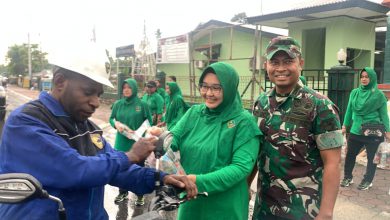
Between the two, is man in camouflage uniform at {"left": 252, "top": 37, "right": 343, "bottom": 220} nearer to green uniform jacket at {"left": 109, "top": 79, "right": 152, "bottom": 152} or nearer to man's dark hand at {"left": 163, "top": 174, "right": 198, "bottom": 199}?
man's dark hand at {"left": 163, "top": 174, "right": 198, "bottom": 199}

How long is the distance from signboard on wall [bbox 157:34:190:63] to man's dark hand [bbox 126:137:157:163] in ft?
39.8

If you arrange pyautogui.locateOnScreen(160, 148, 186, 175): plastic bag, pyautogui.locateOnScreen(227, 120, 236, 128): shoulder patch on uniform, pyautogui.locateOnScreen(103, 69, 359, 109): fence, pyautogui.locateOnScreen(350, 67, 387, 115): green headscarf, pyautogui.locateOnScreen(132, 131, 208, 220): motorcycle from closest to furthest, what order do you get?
pyautogui.locateOnScreen(132, 131, 208, 220): motorcycle
pyautogui.locateOnScreen(160, 148, 186, 175): plastic bag
pyautogui.locateOnScreen(227, 120, 236, 128): shoulder patch on uniform
pyautogui.locateOnScreen(350, 67, 387, 115): green headscarf
pyautogui.locateOnScreen(103, 69, 359, 109): fence

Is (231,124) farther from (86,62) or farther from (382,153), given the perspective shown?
(382,153)

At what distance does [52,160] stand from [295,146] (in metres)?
1.32

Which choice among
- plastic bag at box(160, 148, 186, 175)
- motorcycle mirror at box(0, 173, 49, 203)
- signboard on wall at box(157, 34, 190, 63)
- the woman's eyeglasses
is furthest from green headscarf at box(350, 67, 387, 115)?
signboard on wall at box(157, 34, 190, 63)

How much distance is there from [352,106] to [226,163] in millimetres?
4647

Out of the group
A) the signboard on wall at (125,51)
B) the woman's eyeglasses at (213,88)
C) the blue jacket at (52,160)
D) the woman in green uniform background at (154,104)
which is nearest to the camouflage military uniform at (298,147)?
the woman's eyeglasses at (213,88)

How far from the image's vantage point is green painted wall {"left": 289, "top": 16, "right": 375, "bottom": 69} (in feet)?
40.5

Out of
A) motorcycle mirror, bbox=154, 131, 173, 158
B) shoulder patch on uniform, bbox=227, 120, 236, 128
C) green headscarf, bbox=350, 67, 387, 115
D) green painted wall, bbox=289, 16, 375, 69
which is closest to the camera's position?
motorcycle mirror, bbox=154, 131, 173, 158

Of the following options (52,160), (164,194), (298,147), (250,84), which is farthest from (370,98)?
(250,84)

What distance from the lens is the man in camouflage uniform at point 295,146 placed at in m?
2.10

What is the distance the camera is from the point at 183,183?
191 cm

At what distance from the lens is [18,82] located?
173ft

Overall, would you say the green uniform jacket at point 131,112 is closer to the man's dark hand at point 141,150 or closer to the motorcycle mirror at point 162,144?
the motorcycle mirror at point 162,144
